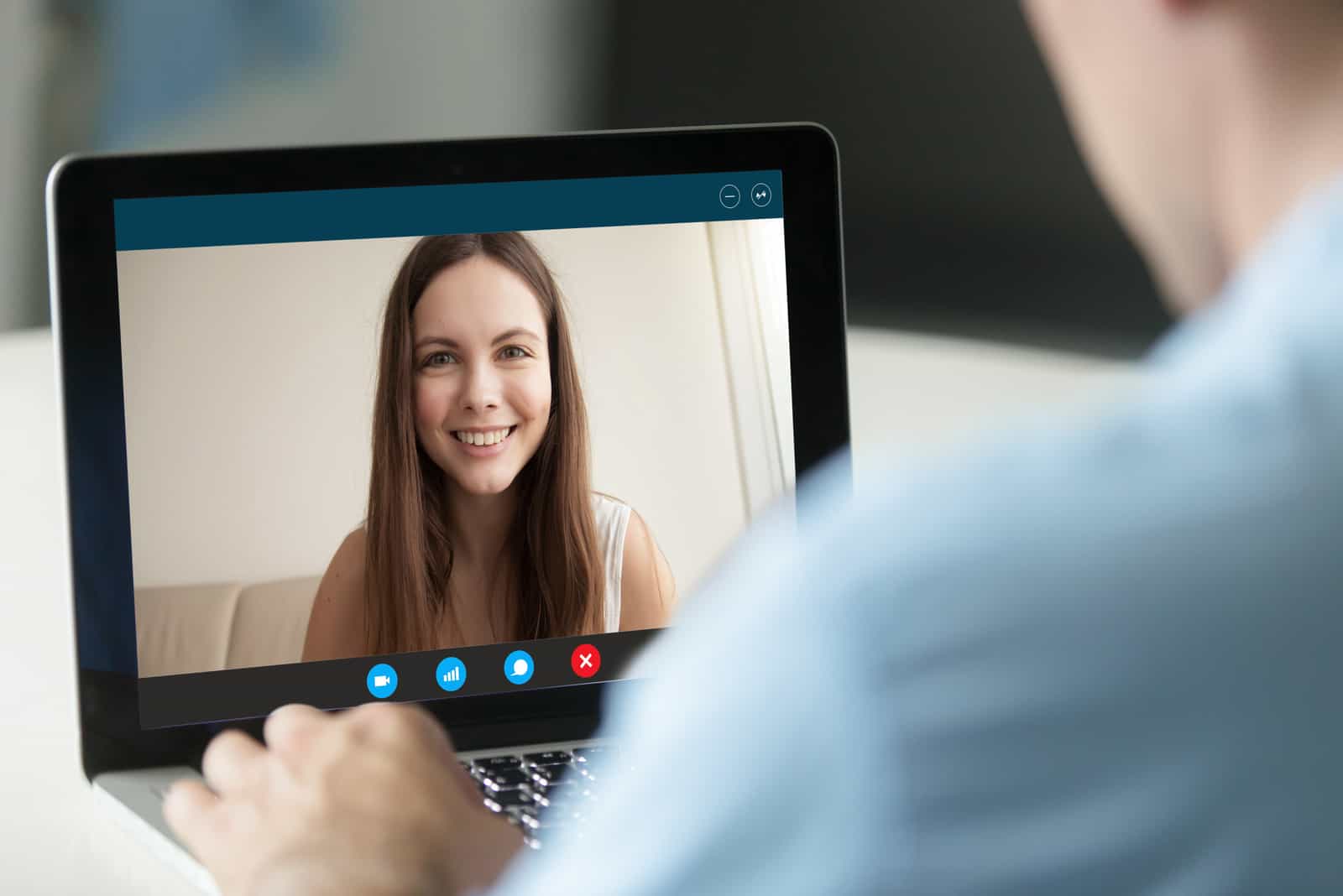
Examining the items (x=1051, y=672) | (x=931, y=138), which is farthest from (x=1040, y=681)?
(x=931, y=138)

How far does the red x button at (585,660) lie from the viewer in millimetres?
681

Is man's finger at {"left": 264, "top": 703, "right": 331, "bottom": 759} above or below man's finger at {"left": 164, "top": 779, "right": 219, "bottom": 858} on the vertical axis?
above

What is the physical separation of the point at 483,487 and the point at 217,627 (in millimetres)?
145

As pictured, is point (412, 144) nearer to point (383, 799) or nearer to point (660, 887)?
point (383, 799)

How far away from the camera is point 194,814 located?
457 millimetres

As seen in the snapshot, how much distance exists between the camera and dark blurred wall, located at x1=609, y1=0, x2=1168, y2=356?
2.37m

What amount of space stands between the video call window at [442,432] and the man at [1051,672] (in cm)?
43

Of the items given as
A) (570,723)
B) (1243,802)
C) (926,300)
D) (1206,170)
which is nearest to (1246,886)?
(1243,802)

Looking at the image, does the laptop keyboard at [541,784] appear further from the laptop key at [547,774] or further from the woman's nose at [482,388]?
the woman's nose at [482,388]

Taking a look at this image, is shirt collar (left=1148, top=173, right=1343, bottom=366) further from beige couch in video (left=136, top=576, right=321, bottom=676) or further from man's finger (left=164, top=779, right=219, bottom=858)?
beige couch in video (left=136, top=576, right=321, bottom=676)

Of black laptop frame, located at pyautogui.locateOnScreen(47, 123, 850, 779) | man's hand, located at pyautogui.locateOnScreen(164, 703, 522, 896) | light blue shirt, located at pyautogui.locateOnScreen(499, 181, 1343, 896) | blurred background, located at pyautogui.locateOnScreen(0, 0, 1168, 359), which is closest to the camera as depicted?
light blue shirt, located at pyautogui.locateOnScreen(499, 181, 1343, 896)

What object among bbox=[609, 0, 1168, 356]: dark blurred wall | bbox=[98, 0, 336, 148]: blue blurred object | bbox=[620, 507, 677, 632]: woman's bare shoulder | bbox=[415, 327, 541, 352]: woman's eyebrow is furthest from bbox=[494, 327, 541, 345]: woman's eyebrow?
bbox=[609, 0, 1168, 356]: dark blurred wall

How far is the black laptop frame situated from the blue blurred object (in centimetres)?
132

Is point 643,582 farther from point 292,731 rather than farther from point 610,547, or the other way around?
point 292,731
